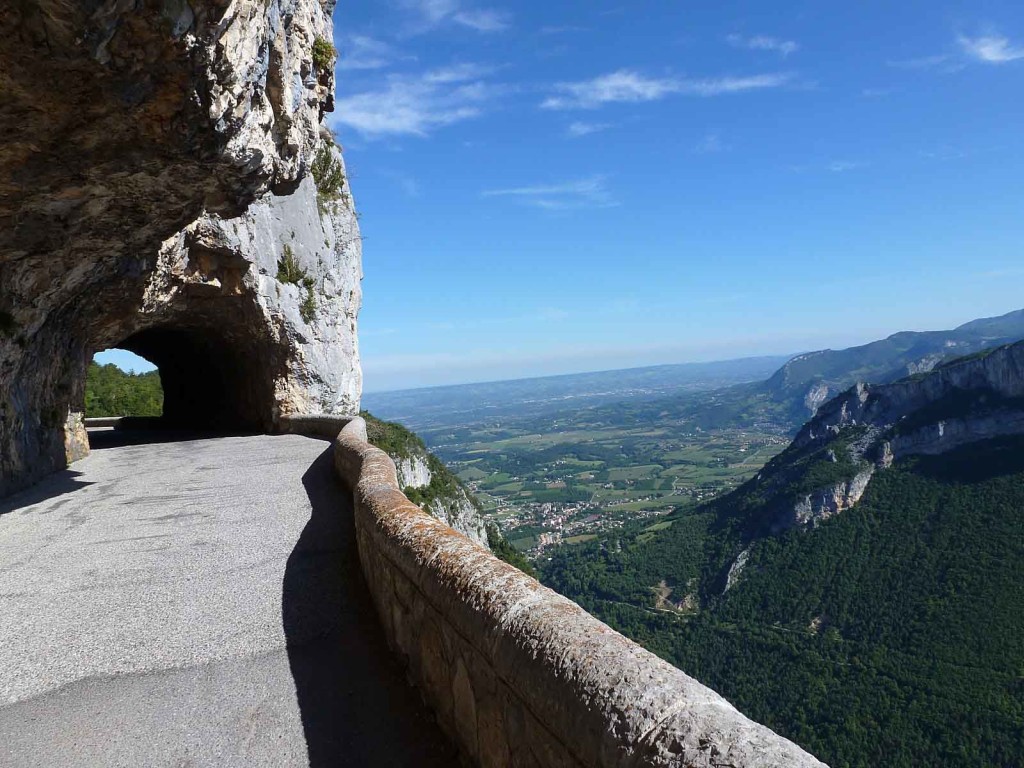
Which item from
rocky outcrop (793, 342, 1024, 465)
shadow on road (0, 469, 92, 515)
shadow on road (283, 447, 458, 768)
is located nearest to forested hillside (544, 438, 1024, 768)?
rocky outcrop (793, 342, 1024, 465)

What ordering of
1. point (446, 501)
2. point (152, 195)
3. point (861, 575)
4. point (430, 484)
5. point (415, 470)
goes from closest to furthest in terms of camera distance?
point (152, 195), point (415, 470), point (446, 501), point (430, 484), point (861, 575)

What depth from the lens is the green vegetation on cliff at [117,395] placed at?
40.4 m

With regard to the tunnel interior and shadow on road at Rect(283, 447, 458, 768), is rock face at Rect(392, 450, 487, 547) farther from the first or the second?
shadow on road at Rect(283, 447, 458, 768)

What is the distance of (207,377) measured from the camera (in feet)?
95.3

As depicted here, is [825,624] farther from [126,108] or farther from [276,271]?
[126,108]

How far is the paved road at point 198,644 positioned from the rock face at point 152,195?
417 cm

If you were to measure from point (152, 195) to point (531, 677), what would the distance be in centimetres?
888

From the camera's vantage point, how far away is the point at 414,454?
2911cm

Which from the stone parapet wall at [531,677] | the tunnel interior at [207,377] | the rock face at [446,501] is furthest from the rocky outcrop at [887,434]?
the stone parapet wall at [531,677]

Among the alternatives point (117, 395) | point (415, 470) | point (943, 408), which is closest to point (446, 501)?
point (415, 470)

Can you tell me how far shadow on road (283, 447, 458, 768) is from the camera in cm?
380

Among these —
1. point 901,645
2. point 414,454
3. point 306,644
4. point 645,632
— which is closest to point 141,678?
point 306,644

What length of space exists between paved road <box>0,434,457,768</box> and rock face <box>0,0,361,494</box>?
4.17 meters

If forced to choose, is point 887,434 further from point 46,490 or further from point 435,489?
point 46,490
